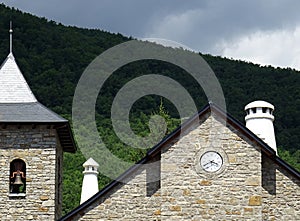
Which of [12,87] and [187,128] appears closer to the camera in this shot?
[187,128]

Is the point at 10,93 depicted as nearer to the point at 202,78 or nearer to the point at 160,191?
the point at 160,191

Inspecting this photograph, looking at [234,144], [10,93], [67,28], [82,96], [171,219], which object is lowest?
[171,219]

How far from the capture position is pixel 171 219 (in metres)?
23.2

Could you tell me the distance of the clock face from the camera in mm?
23406

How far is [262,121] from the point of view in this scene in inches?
1081

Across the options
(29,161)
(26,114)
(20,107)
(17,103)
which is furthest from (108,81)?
(29,161)

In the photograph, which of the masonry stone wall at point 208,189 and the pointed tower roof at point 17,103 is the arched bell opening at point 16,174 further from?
the masonry stone wall at point 208,189

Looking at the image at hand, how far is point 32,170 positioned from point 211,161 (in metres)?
5.36

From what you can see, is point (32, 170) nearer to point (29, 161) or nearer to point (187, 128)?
point (29, 161)

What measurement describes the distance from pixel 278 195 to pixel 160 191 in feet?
9.41

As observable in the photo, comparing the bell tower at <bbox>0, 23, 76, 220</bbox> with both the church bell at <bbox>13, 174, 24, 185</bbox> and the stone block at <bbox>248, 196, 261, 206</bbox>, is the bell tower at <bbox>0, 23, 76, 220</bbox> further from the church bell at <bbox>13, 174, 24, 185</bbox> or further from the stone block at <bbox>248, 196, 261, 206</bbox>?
the stone block at <bbox>248, 196, 261, 206</bbox>

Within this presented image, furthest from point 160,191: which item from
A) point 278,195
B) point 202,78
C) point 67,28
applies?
point 67,28

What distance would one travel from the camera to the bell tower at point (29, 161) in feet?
84.9

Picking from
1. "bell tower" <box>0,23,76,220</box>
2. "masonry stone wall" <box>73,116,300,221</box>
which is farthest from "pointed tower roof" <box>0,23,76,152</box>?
"masonry stone wall" <box>73,116,300,221</box>
